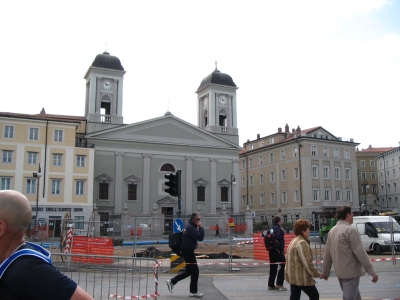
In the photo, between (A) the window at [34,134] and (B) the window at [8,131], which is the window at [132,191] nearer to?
(A) the window at [34,134]

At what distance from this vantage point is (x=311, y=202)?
6056 centimetres

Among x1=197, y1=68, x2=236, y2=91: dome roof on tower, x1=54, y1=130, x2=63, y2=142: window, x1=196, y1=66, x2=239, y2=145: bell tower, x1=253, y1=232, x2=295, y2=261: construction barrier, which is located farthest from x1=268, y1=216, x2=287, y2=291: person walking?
x1=197, y1=68, x2=236, y2=91: dome roof on tower

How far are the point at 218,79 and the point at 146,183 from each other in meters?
18.8

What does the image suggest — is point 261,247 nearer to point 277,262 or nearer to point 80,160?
point 277,262

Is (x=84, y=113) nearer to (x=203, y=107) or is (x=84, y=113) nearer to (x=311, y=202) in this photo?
(x=203, y=107)

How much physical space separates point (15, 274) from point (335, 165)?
217 feet

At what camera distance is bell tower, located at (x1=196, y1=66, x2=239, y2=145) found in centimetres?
6056

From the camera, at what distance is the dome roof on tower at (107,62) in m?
55.7

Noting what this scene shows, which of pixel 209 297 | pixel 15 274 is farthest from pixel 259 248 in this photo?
pixel 15 274

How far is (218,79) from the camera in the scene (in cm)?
6184

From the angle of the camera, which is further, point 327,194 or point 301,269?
point 327,194

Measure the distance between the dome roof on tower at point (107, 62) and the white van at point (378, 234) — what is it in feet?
137

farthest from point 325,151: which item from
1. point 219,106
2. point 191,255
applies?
point 191,255

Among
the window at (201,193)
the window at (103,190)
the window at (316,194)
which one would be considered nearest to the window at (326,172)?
the window at (316,194)
